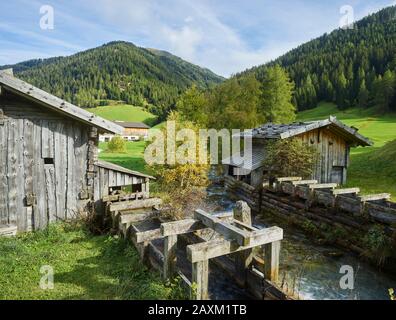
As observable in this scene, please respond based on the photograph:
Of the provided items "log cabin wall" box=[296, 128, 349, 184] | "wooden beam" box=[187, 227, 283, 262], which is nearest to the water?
"wooden beam" box=[187, 227, 283, 262]

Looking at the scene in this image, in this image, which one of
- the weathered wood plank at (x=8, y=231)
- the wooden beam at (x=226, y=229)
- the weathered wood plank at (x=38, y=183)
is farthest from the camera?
the weathered wood plank at (x=38, y=183)

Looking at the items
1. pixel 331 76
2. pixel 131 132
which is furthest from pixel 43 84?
pixel 331 76

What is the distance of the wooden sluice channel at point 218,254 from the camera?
20.7 ft

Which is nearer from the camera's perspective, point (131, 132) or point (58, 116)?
point (58, 116)

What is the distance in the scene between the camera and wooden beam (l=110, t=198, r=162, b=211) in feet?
36.4

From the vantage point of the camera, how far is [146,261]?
834 centimetres

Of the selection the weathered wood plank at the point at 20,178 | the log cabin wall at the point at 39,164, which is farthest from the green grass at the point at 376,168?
the weathered wood plank at the point at 20,178

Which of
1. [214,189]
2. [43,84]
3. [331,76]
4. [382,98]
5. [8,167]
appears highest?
[43,84]

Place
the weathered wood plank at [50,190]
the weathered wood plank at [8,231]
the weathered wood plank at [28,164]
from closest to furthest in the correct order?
1. the weathered wood plank at [8,231]
2. the weathered wood plank at [28,164]
3. the weathered wood plank at [50,190]

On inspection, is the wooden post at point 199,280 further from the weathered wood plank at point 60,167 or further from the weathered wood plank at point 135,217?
the weathered wood plank at point 60,167

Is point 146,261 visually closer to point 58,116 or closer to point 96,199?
point 96,199

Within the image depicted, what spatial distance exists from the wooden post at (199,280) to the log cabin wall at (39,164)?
718 cm

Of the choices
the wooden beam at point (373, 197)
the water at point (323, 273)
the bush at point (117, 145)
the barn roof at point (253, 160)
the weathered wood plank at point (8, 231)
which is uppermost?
the bush at point (117, 145)
